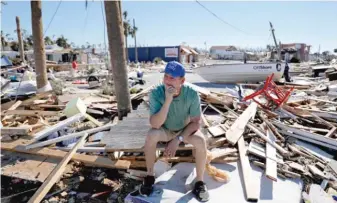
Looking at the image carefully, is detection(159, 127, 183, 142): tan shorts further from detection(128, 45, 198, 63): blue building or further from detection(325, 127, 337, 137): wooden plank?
detection(128, 45, 198, 63): blue building

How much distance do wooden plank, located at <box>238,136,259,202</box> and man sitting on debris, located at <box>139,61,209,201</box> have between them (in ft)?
1.86

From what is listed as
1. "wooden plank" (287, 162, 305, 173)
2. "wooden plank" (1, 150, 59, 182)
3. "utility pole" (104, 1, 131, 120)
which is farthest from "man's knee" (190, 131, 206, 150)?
"utility pole" (104, 1, 131, 120)

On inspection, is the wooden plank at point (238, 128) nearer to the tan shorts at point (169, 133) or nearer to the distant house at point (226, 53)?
the tan shorts at point (169, 133)

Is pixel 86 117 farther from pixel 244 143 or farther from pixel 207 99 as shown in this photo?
pixel 244 143

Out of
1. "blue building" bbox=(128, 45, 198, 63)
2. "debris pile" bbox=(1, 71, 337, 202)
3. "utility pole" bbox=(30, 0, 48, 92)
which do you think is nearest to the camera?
"debris pile" bbox=(1, 71, 337, 202)

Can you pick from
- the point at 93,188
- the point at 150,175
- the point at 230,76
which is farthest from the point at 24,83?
the point at 230,76

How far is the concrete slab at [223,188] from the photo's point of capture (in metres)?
3.52

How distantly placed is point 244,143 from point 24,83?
9.01m

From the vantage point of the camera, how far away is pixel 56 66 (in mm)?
34844

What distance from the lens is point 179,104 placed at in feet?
11.7

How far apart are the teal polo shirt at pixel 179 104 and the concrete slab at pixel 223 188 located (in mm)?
852

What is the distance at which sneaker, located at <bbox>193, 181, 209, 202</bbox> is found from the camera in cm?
344

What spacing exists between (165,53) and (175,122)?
188 ft

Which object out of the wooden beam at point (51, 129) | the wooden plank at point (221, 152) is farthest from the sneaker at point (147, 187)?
the wooden beam at point (51, 129)
